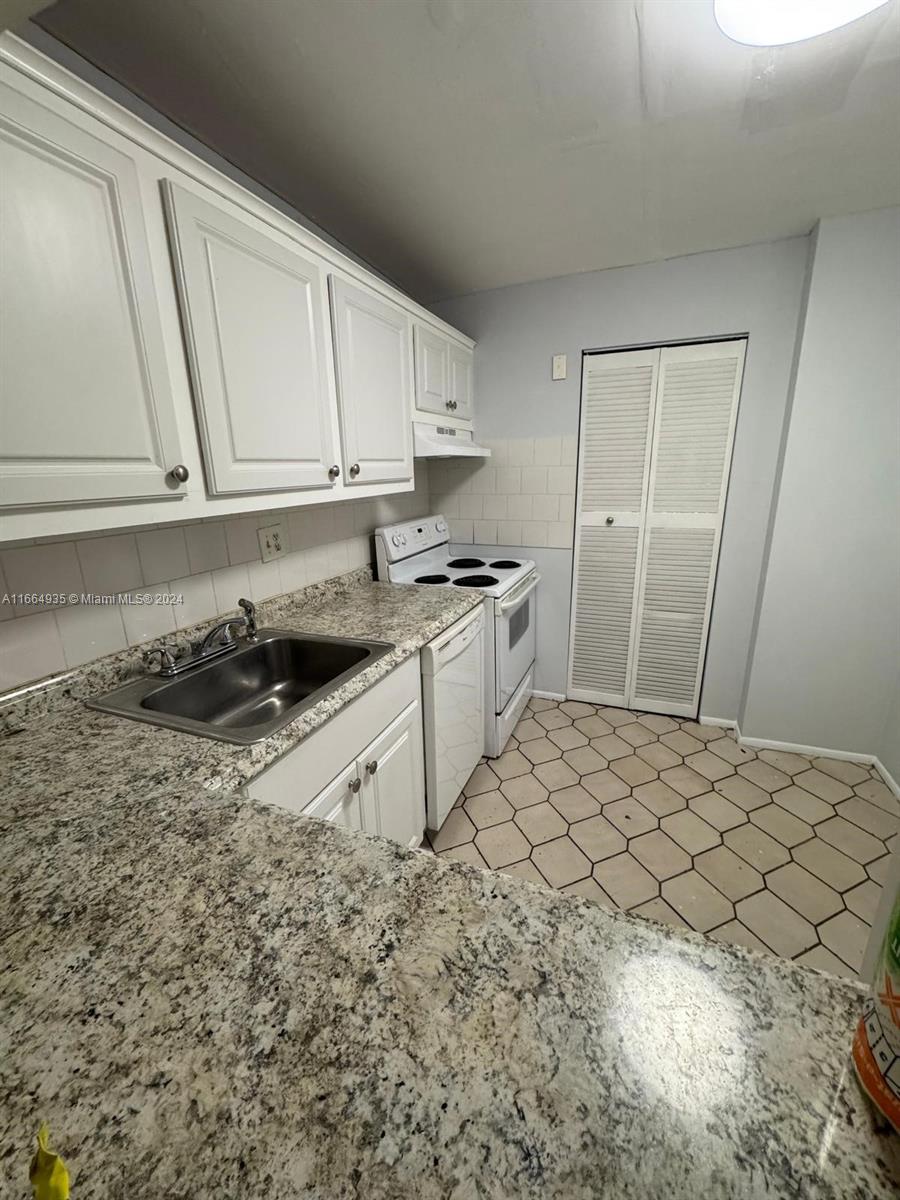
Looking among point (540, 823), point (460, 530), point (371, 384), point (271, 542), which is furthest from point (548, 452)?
point (540, 823)

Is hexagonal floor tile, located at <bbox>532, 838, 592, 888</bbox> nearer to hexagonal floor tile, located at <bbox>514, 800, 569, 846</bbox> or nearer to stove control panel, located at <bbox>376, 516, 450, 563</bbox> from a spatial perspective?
hexagonal floor tile, located at <bbox>514, 800, 569, 846</bbox>

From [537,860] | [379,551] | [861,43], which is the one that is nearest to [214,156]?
[379,551]

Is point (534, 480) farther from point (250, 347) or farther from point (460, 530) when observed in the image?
point (250, 347)

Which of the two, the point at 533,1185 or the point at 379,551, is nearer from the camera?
the point at 533,1185

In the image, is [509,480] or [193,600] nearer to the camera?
[193,600]

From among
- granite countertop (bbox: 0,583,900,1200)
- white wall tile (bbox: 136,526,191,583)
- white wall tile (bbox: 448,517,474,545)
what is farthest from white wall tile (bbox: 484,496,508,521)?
granite countertop (bbox: 0,583,900,1200)

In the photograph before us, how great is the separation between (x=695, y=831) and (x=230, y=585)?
1996mm

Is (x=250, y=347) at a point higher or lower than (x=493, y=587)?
higher

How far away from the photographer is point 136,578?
1237mm

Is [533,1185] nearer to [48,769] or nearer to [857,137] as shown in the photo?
[48,769]

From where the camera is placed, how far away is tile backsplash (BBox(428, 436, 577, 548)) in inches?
101

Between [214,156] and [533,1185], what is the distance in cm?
214

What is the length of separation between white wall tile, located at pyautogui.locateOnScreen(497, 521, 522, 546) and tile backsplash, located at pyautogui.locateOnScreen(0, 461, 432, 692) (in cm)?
114

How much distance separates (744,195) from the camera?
1633mm
